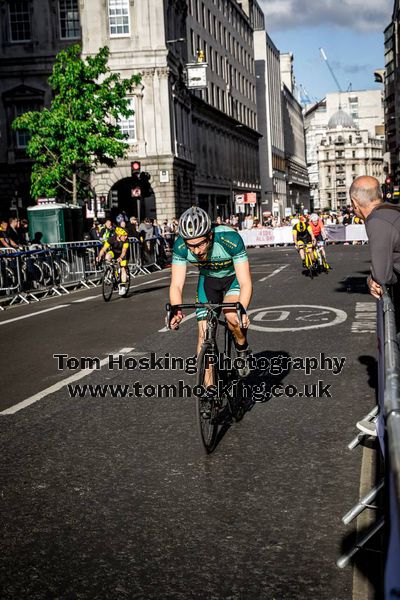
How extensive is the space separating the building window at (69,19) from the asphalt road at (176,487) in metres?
44.3

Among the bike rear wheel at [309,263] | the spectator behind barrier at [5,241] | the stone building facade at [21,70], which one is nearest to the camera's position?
the bike rear wheel at [309,263]

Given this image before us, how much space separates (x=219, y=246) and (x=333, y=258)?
2500 cm

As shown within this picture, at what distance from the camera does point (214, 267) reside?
21.3 ft

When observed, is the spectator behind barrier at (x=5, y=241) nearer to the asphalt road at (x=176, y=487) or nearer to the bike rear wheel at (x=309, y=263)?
the bike rear wheel at (x=309, y=263)

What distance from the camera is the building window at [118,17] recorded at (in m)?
50.5

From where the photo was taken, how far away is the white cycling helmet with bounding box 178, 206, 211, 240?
18.9 ft

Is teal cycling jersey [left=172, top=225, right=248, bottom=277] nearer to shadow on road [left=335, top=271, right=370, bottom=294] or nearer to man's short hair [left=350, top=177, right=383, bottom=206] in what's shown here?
man's short hair [left=350, top=177, right=383, bottom=206]

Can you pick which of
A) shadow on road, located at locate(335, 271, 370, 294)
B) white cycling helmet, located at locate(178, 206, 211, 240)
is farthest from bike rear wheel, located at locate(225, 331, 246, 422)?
shadow on road, located at locate(335, 271, 370, 294)

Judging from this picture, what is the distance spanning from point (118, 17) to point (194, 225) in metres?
48.0

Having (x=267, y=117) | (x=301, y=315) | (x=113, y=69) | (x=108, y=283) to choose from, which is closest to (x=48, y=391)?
(x=301, y=315)

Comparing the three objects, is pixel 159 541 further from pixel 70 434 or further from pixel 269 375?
pixel 269 375

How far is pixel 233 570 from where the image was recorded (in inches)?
151

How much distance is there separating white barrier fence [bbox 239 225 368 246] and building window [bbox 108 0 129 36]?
14264 millimetres

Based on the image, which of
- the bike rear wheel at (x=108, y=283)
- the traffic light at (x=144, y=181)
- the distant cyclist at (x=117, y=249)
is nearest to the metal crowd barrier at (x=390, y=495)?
the bike rear wheel at (x=108, y=283)
